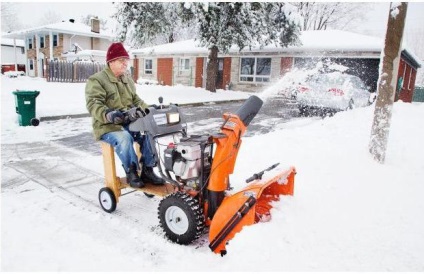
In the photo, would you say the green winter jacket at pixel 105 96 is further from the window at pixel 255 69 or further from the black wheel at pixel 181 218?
the window at pixel 255 69

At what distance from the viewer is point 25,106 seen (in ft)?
28.9

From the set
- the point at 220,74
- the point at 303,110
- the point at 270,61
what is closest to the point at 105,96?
the point at 303,110

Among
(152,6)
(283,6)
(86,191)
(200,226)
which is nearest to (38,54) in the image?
(152,6)

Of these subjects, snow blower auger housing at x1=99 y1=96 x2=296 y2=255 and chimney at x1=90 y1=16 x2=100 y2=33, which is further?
chimney at x1=90 y1=16 x2=100 y2=33

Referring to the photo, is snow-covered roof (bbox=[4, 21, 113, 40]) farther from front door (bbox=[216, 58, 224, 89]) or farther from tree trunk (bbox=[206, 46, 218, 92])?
tree trunk (bbox=[206, 46, 218, 92])

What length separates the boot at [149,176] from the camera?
392cm

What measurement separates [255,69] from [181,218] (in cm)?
2257

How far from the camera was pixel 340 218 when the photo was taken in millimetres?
3305

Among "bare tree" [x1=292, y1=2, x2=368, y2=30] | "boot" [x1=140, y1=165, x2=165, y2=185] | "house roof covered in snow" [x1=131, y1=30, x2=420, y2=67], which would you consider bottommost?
"boot" [x1=140, y1=165, x2=165, y2=185]

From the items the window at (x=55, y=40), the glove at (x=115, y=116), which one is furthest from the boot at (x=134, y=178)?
the window at (x=55, y=40)

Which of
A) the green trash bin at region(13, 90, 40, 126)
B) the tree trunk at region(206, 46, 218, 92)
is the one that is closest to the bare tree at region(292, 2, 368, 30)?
the tree trunk at region(206, 46, 218, 92)

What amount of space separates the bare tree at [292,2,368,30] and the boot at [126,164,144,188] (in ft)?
132

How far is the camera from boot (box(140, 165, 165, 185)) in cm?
392

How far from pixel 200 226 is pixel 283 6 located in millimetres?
17276
